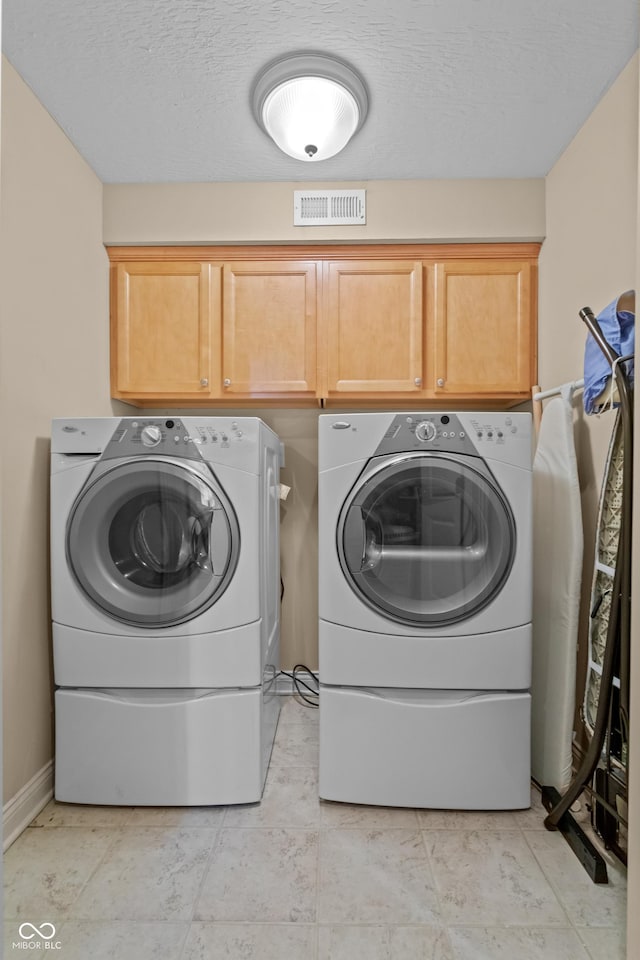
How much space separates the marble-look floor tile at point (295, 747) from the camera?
7.01 ft

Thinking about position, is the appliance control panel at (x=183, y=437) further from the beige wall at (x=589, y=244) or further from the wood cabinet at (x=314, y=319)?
the beige wall at (x=589, y=244)

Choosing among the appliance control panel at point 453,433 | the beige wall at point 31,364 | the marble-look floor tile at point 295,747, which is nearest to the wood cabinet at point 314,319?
the beige wall at point 31,364

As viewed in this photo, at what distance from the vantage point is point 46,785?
1911 mm

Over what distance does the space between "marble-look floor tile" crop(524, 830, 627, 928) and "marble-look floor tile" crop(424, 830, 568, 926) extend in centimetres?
3

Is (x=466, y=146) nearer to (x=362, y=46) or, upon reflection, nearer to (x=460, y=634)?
(x=362, y=46)

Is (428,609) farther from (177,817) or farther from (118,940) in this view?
(118,940)

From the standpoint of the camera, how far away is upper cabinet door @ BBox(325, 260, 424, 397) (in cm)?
251

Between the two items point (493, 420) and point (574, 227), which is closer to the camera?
point (493, 420)

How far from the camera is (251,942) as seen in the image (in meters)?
1.35

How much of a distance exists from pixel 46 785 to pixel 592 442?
7.71 feet

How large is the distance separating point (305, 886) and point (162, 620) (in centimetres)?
89

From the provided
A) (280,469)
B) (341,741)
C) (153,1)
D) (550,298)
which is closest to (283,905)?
(341,741)

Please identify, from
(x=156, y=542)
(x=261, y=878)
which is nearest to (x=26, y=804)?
(x=261, y=878)

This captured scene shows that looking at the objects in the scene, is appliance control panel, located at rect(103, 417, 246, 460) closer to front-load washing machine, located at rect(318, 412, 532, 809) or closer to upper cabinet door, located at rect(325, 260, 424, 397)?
front-load washing machine, located at rect(318, 412, 532, 809)
